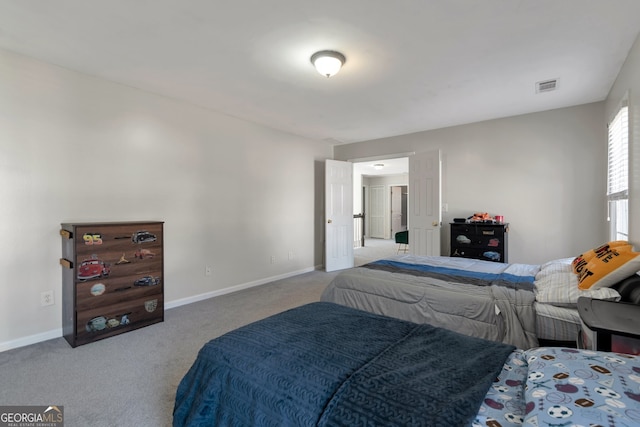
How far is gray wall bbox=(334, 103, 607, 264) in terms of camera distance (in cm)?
373

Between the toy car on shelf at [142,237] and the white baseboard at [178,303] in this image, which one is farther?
the toy car on shelf at [142,237]

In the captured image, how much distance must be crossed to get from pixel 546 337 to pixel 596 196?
2810mm

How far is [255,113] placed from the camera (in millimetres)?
4098

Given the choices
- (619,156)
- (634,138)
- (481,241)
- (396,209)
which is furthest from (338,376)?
(396,209)

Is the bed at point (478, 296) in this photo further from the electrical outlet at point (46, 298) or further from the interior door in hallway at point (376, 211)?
the interior door in hallway at point (376, 211)

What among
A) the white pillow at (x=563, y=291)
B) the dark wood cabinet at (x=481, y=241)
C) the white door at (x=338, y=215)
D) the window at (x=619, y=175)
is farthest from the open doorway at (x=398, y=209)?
the white pillow at (x=563, y=291)

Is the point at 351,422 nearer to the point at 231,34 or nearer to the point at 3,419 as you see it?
the point at 3,419

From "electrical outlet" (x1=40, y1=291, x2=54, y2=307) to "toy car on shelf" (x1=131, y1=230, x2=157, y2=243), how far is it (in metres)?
0.84

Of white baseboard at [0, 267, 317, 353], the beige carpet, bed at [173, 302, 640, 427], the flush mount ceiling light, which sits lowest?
the beige carpet

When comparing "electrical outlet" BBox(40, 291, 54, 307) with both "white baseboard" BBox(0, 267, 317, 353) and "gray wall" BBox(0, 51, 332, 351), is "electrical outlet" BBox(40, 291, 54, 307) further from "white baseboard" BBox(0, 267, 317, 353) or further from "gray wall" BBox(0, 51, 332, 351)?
"white baseboard" BBox(0, 267, 317, 353)

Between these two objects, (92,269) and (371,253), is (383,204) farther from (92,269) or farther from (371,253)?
(92,269)

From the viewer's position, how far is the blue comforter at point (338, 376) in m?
0.96

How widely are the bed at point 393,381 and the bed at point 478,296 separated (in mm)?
826

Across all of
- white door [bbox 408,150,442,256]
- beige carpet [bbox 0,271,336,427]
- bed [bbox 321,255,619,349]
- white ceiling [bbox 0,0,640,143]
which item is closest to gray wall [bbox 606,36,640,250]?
white ceiling [bbox 0,0,640,143]
